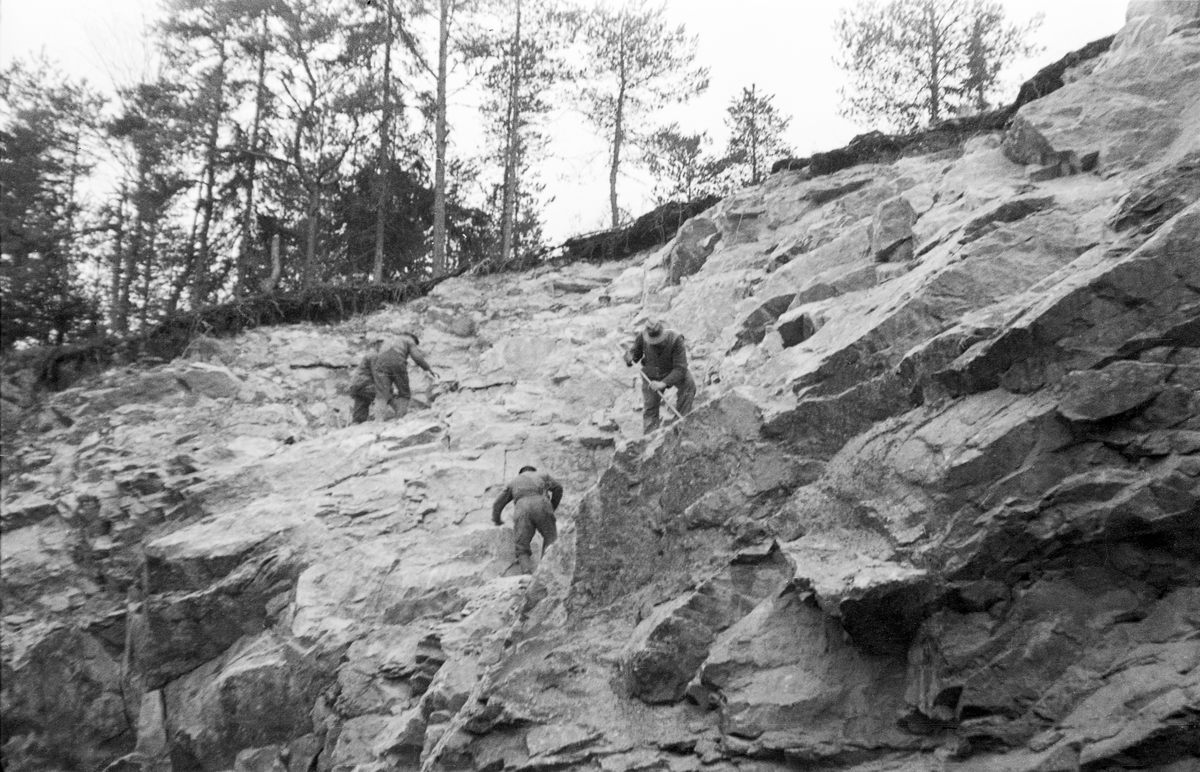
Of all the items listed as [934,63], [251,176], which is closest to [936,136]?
[934,63]

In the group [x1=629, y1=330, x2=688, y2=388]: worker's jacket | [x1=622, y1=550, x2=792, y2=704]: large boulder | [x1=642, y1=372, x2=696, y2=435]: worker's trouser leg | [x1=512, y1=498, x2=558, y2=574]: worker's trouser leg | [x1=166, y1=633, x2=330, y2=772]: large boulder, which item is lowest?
[x1=166, y1=633, x2=330, y2=772]: large boulder

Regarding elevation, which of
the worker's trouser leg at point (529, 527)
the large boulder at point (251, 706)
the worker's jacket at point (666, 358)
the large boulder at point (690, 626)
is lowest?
the large boulder at point (251, 706)

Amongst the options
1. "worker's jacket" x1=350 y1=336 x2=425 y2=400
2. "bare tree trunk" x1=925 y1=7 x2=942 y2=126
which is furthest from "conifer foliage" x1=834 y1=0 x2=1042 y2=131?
"worker's jacket" x1=350 y1=336 x2=425 y2=400

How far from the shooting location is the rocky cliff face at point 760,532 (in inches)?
217

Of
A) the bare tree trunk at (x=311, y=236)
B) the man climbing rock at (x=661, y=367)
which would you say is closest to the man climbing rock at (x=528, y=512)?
the man climbing rock at (x=661, y=367)

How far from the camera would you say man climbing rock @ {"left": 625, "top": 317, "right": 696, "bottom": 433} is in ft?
34.2

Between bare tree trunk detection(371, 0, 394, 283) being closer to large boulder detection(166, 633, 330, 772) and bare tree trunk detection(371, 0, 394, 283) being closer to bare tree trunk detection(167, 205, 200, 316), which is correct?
bare tree trunk detection(167, 205, 200, 316)

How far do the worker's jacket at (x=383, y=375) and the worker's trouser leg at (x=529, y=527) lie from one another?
4.96m

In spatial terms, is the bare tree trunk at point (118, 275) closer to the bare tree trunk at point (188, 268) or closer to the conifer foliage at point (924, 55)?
the bare tree trunk at point (188, 268)

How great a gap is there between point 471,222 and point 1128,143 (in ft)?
54.6

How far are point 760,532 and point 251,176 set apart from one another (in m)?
18.3

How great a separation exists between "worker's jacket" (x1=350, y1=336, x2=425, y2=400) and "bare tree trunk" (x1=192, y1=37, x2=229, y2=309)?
843cm

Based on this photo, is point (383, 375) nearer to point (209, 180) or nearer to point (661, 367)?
point (661, 367)

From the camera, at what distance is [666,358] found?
10.5 metres
